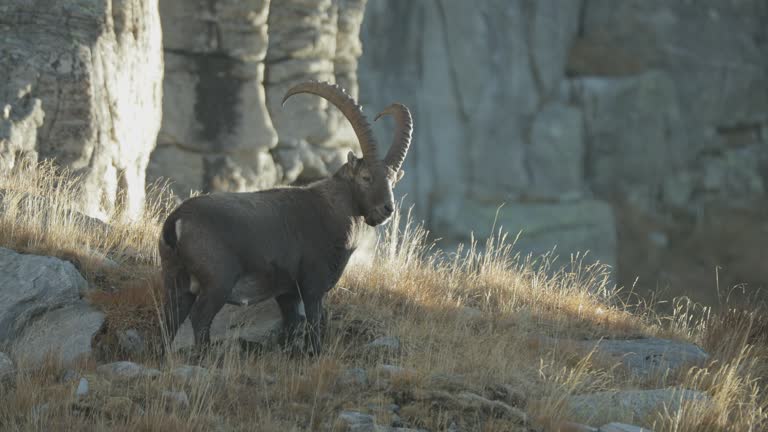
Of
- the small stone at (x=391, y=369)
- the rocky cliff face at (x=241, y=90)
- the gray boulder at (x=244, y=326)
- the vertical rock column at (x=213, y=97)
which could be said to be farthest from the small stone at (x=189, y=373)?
the rocky cliff face at (x=241, y=90)

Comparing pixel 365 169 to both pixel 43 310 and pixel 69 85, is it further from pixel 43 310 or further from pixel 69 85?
pixel 69 85

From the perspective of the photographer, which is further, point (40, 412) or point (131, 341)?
point (131, 341)

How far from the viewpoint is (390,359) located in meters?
7.49

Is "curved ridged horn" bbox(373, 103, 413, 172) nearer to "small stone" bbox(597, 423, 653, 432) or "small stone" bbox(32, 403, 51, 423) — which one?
"small stone" bbox(597, 423, 653, 432)

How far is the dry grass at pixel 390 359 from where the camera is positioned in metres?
6.03

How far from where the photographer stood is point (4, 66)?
10.4 m

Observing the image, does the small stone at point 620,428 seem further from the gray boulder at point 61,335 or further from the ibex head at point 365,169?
the gray boulder at point 61,335

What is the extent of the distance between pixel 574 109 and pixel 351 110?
87.0 feet

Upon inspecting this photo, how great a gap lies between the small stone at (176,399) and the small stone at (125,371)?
0.31m

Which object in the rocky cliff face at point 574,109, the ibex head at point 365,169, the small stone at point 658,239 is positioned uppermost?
the ibex head at point 365,169

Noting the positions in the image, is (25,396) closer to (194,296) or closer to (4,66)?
A: (194,296)

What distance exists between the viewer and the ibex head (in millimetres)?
8141

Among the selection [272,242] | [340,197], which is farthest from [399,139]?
[272,242]

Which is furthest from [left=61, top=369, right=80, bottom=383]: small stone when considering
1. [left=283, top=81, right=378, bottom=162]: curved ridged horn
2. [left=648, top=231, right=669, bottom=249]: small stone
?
[left=648, top=231, right=669, bottom=249]: small stone
